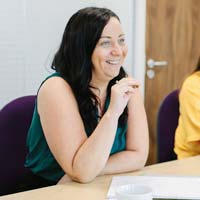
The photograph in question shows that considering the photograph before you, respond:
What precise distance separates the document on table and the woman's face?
409 millimetres

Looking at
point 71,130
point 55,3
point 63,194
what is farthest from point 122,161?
point 55,3

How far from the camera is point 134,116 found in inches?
65.9

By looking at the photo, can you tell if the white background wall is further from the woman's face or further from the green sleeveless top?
the woman's face

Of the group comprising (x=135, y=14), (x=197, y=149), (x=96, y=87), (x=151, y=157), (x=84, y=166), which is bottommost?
(x=151, y=157)

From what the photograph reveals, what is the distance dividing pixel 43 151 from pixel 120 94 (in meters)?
0.40

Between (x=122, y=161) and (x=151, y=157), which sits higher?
(x=122, y=161)

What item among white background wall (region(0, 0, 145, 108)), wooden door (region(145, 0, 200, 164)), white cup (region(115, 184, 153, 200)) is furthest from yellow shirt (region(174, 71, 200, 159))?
wooden door (region(145, 0, 200, 164))

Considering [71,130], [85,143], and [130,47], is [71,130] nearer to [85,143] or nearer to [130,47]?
[85,143]

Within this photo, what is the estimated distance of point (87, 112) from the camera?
158 cm

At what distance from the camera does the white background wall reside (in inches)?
99.6

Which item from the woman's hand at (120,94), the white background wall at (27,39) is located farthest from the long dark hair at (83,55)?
the white background wall at (27,39)

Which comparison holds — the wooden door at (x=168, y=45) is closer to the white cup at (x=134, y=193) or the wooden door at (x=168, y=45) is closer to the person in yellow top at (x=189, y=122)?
the person in yellow top at (x=189, y=122)

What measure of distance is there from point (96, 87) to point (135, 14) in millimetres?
1600

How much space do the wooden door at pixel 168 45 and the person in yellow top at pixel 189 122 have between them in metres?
1.23
